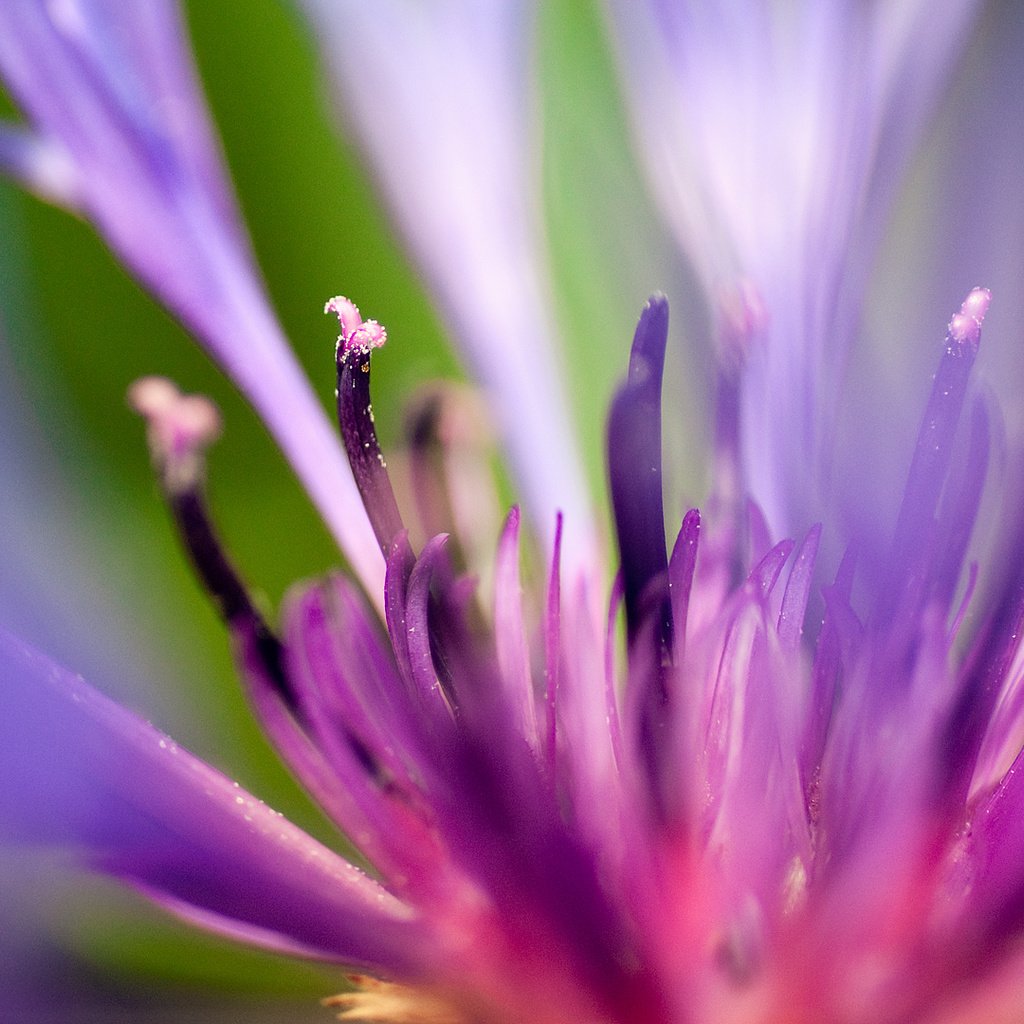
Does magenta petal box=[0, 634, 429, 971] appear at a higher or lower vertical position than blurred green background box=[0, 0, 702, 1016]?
lower

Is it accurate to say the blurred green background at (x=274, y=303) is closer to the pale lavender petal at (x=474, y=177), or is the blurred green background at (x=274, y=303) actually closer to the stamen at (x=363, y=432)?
the pale lavender petal at (x=474, y=177)

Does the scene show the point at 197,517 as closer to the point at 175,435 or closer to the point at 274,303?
the point at 175,435

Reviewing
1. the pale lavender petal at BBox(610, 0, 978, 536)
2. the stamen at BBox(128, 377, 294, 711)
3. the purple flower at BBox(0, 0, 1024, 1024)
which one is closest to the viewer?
the purple flower at BBox(0, 0, 1024, 1024)

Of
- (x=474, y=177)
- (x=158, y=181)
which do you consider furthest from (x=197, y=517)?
(x=474, y=177)

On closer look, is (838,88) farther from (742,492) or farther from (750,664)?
(750,664)

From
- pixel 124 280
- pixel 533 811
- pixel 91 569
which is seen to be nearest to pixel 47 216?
pixel 124 280

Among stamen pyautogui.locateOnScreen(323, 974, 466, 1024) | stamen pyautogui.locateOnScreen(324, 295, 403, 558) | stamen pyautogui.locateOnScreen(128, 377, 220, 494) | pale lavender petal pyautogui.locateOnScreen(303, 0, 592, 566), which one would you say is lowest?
stamen pyautogui.locateOnScreen(323, 974, 466, 1024)

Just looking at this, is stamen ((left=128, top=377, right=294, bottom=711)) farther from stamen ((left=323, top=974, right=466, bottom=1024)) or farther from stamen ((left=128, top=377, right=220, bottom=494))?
stamen ((left=323, top=974, right=466, bottom=1024))

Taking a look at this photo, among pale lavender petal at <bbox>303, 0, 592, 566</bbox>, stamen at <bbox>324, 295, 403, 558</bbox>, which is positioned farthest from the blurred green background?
stamen at <bbox>324, 295, 403, 558</bbox>
